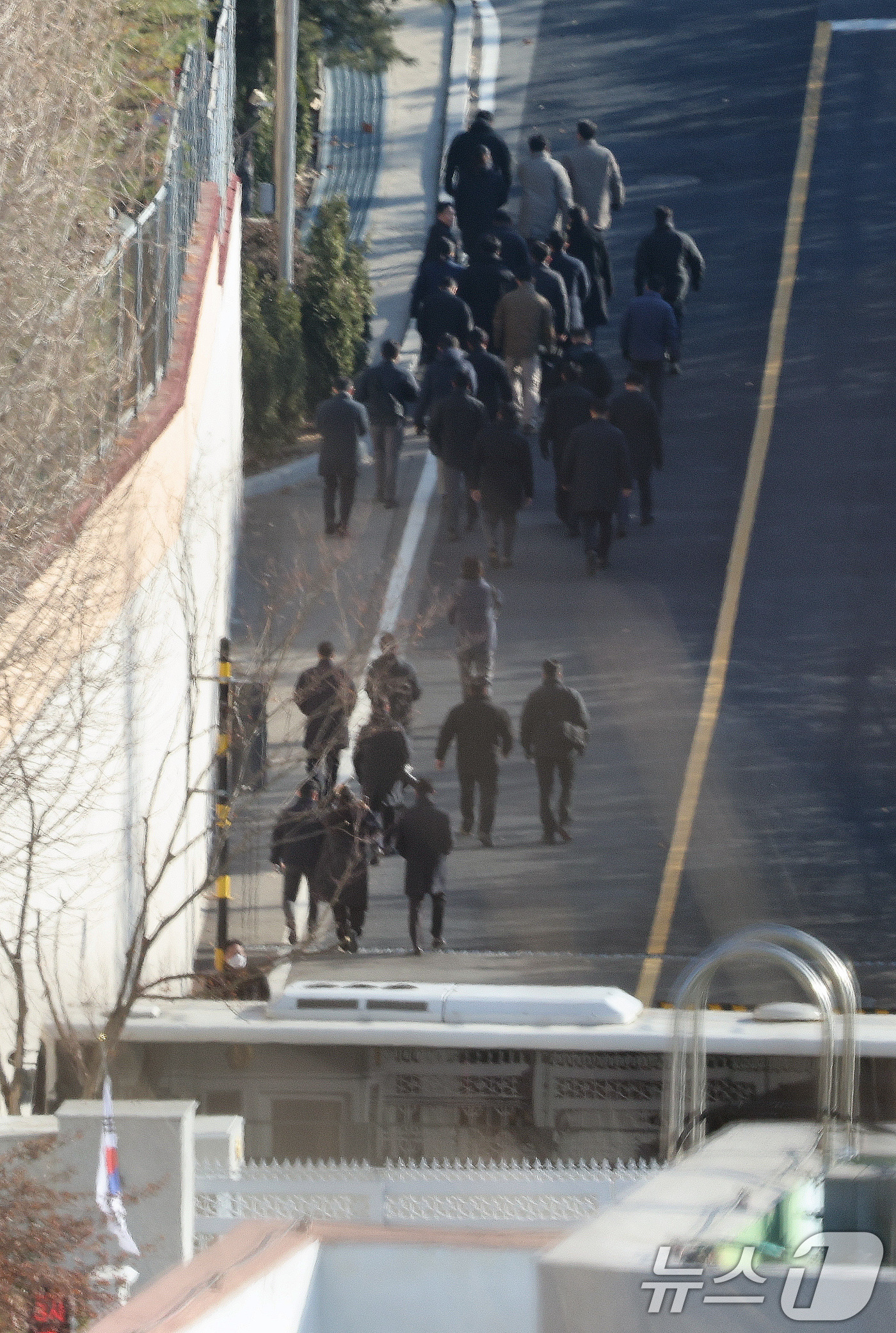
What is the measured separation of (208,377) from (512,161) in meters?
10.2

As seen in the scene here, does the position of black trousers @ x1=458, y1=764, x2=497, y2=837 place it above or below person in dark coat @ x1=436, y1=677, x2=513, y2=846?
below

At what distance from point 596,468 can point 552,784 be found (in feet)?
12.0

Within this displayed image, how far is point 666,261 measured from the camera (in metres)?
23.8

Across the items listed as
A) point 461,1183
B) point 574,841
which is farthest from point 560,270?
point 461,1183

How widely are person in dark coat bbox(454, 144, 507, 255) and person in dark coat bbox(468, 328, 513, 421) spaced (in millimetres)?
3344

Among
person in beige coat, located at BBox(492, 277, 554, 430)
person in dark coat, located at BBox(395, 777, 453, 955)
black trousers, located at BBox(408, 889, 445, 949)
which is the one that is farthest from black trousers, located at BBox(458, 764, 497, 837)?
person in beige coat, located at BBox(492, 277, 554, 430)

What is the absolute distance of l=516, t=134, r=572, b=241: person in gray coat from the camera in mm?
25000

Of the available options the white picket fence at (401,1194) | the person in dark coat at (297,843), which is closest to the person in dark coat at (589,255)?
the person in dark coat at (297,843)

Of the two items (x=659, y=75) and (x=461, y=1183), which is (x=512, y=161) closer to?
(x=659, y=75)

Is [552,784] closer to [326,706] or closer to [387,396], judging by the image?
Answer: [326,706]

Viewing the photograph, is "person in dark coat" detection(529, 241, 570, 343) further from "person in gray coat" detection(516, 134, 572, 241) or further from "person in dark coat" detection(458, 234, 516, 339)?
"person in gray coat" detection(516, 134, 572, 241)

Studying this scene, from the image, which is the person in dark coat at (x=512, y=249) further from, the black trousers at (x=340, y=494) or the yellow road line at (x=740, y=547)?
the black trousers at (x=340, y=494)

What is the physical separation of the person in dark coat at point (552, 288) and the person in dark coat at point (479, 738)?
631 cm

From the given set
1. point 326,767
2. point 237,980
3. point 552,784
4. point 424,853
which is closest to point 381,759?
point 326,767
